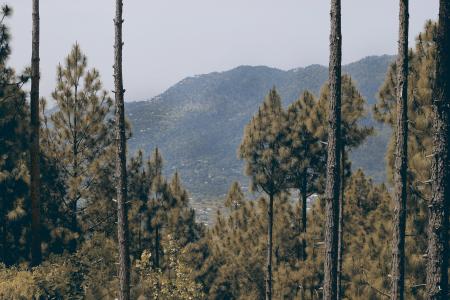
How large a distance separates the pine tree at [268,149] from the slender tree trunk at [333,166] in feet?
45.9

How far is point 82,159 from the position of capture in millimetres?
18812

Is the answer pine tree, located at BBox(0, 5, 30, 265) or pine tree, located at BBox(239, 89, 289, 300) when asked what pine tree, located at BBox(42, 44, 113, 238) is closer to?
pine tree, located at BBox(0, 5, 30, 265)

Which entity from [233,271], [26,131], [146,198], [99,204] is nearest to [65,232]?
[99,204]

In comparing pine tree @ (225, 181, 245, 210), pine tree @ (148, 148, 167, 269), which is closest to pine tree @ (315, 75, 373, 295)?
pine tree @ (148, 148, 167, 269)

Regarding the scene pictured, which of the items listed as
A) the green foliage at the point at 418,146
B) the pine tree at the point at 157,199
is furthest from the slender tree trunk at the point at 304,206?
the green foliage at the point at 418,146

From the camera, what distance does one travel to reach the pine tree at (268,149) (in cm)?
2442

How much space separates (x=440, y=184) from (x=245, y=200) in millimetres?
26944

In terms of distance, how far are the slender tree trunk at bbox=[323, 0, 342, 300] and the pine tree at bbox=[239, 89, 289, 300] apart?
45.9 ft

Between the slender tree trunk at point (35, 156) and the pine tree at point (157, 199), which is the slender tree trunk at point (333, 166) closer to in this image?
the slender tree trunk at point (35, 156)

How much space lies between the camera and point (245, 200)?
35.7m

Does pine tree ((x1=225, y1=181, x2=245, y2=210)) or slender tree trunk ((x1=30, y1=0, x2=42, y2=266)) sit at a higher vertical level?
slender tree trunk ((x1=30, y1=0, x2=42, y2=266))

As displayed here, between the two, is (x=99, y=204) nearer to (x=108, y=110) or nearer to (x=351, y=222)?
(x=108, y=110)

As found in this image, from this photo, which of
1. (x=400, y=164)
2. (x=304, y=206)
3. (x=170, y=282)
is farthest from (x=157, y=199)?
(x=400, y=164)

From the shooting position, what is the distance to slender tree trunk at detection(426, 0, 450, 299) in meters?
8.83
